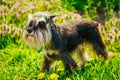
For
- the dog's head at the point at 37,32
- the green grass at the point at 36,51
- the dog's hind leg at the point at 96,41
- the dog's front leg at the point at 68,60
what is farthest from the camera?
the dog's hind leg at the point at 96,41

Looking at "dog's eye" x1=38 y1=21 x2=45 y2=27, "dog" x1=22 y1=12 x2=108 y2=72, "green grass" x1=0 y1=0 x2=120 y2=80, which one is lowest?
"green grass" x1=0 y1=0 x2=120 y2=80

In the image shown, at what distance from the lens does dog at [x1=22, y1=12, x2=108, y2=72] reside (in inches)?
265

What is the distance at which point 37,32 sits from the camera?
22.0ft

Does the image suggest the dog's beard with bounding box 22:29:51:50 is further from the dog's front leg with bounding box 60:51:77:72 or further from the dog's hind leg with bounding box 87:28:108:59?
the dog's hind leg with bounding box 87:28:108:59

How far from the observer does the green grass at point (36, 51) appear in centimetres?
747

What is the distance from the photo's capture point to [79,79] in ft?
23.6

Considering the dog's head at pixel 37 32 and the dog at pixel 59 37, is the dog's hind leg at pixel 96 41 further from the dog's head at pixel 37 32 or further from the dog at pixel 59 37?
the dog's head at pixel 37 32

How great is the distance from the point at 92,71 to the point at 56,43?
0.87 meters

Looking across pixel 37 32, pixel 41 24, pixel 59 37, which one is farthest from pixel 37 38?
pixel 59 37

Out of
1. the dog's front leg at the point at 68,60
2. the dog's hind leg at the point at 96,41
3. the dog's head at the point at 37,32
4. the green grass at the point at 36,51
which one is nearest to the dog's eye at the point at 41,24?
the dog's head at the point at 37,32

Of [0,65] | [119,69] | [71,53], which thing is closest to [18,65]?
[0,65]

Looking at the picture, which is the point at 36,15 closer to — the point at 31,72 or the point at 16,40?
the point at 31,72

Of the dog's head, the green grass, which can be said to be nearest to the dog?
the dog's head

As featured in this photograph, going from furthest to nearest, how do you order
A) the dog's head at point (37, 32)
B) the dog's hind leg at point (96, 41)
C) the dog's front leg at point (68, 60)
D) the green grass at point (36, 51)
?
the dog's hind leg at point (96, 41), the green grass at point (36, 51), the dog's front leg at point (68, 60), the dog's head at point (37, 32)
